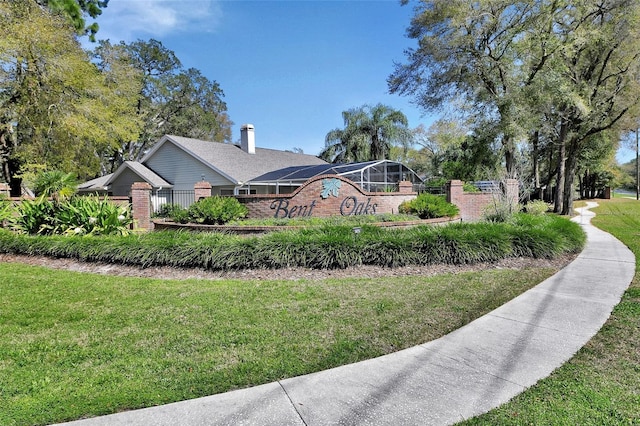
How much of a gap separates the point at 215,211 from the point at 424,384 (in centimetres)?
863

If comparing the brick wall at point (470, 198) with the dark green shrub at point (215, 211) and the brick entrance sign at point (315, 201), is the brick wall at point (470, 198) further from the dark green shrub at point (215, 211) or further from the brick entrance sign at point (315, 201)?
the dark green shrub at point (215, 211)

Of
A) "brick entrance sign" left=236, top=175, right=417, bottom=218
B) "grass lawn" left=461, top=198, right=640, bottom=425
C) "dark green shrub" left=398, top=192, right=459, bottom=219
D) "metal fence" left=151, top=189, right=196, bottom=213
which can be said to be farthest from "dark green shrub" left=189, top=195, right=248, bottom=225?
"metal fence" left=151, top=189, right=196, bottom=213

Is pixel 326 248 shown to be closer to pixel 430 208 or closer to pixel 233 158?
pixel 430 208

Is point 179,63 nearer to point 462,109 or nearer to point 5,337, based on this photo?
point 462,109

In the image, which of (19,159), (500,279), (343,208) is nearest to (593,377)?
(500,279)

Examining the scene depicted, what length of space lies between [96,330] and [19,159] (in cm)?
2153

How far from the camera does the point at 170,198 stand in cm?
2156

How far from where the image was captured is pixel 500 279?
20.9 ft

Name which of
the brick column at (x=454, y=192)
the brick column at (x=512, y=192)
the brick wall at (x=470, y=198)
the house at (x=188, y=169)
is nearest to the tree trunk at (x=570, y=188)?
the brick wall at (x=470, y=198)

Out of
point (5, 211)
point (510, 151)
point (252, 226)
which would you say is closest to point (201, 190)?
point (252, 226)

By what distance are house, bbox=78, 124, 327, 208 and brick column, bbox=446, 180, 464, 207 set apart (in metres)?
10.6

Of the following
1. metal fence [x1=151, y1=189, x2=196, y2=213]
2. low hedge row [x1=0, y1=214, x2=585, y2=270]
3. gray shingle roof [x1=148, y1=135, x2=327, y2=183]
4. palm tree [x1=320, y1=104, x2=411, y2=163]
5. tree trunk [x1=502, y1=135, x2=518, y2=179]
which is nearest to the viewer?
A: low hedge row [x1=0, y1=214, x2=585, y2=270]

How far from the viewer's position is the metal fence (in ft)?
66.7

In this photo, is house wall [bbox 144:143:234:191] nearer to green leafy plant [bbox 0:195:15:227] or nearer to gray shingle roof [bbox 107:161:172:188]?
gray shingle roof [bbox 107:161:172:188]
